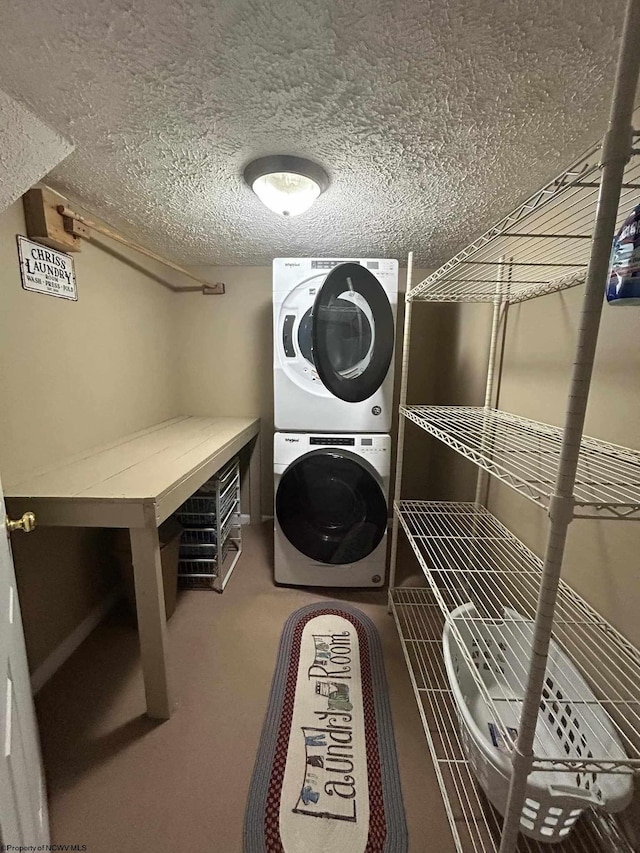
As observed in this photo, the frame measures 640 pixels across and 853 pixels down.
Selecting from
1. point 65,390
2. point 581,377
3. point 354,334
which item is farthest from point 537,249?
point 65,390

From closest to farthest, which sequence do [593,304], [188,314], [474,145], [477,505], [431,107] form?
[593,304] < [431,107] < [474,145] < [477,505] < [188,314]

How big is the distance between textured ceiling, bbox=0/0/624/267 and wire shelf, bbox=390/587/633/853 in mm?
1775

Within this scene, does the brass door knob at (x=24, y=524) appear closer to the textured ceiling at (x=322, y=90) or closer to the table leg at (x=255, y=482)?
the textured ceiling at (x=322, y=90)

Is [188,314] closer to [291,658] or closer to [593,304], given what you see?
[291,658]

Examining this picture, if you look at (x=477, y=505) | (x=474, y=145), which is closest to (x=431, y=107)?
(x=474, y=145)

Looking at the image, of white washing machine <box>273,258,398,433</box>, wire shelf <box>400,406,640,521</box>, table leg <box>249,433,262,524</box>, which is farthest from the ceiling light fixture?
table leg <box>249,433,262,524</box>

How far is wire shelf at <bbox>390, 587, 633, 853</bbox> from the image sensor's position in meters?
0.89

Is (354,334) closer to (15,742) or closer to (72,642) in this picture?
(15,742)

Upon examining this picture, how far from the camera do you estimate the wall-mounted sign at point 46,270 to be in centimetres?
122

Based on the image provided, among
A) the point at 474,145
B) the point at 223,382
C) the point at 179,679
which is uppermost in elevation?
the point at 474,145

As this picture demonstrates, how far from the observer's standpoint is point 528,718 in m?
0.61

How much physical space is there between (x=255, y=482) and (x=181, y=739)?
1.55 meters

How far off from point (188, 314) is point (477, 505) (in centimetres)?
214

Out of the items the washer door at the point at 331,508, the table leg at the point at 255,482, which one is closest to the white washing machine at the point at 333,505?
the washer door at the point at 331,508
